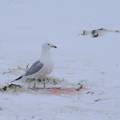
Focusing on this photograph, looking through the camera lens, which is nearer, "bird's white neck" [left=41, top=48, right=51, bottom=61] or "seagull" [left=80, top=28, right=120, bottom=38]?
"bird's white neck" [left=41, top=48, right=51, bottom=61]

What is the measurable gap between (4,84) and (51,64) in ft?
2.50

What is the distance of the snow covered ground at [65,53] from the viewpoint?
810 cm

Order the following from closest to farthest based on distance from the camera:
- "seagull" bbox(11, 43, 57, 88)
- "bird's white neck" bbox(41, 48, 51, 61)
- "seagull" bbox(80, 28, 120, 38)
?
1. "seagull" bbox(11, 43, 57, 88)
2. "bird's white neck" bbox(41, 48, 51, 61)
3. "seagull" bbox(80, 28, 120, 38)

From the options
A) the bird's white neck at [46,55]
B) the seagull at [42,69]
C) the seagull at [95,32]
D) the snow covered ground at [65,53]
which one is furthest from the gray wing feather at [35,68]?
the seagull at [95,32]

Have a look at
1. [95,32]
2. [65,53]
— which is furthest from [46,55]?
[95,32]

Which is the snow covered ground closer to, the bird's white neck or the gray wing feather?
the gray wing feather

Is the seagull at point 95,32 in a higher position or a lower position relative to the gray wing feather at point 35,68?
higher

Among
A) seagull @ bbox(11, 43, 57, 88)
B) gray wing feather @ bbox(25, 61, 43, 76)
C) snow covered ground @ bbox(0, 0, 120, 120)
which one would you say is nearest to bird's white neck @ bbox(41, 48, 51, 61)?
seagull @ bbox(11, 43, 57, 88)

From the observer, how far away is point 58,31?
16797 mm

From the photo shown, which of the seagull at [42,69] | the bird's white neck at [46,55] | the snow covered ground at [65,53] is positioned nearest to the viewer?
the snow covered ground at [65,53]

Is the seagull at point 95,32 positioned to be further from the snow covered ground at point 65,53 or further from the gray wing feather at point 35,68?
the gray wing feather at point 35,68

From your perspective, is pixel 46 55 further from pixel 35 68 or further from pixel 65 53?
pixel 65 53

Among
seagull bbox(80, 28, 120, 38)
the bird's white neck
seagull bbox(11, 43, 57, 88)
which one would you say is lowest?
seagull bbox(11, 43, 57, 88)

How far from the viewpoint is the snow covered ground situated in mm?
8102
